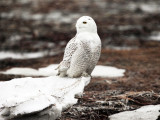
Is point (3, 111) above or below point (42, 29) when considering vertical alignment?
below

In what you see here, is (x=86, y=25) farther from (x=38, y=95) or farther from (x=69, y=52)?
(x=38, y=95)

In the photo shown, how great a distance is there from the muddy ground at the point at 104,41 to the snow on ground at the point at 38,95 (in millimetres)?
294

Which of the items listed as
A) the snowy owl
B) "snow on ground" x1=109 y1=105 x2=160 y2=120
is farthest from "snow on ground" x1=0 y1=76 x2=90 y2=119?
"snow on ground" x1=109 y1=105 x2=160 y2=120

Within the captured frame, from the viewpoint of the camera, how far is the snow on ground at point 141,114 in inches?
219

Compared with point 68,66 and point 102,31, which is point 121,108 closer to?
point 68,66

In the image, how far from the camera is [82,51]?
650 centimetres

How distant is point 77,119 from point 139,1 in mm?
22277

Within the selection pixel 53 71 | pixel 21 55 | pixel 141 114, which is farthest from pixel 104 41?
pixel 141 114

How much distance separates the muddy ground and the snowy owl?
58cm

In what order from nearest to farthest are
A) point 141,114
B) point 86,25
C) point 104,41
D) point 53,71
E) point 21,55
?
1. point 141,114
2. point 86,25
3. point 53,71
4. point 21,55
5. point 104,41

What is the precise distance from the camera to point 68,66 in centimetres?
678

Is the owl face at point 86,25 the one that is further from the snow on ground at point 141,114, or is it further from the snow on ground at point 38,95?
the snow on ground at point 141,114

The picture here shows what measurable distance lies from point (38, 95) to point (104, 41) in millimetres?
12078

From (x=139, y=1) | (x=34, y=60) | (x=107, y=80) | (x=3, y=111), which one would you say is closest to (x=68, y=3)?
(x=139, y=1)
